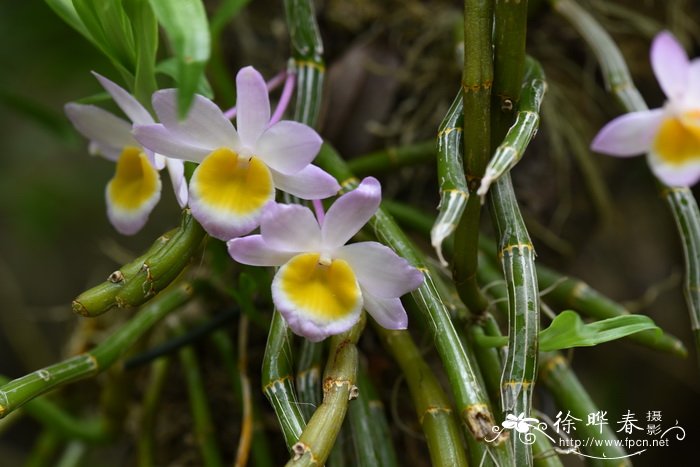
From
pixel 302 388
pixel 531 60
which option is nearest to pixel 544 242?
pixel 531 60

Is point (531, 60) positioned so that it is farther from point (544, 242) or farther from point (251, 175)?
point (544, 242)

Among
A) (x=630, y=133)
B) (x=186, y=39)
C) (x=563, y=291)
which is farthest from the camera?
(x=563, y=291)

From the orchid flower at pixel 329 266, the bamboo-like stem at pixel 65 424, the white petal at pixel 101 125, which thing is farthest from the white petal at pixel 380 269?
the bamboo-like stem at pixel 65 424

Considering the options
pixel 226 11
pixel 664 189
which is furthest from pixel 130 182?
pixel 664 189

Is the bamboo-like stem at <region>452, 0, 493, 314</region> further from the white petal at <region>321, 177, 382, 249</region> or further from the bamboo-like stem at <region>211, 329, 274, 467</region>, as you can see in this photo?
the bamboo-like stem at <region>211, 329, 274, 467</region>

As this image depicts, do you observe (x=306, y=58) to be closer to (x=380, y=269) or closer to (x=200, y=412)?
(x=380, y=269)
